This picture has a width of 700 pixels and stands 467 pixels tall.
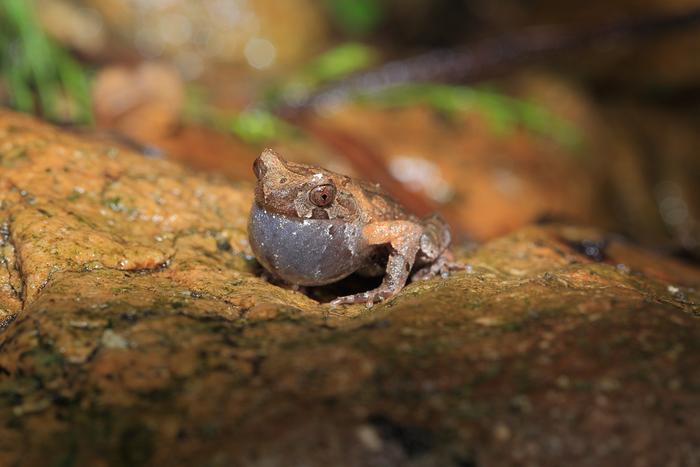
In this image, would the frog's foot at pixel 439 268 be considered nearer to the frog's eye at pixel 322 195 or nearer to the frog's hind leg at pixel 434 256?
the frog's hind leg at pixel 434 256

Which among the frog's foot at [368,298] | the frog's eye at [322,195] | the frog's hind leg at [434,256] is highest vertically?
the frog's eye at [322,195]

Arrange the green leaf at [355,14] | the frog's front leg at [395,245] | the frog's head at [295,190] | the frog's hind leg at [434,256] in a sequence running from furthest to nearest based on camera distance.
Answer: the green leaf at [355,14], the frog's hind leg at [434,256], the frog's front leg at [395,245], the frog's head at [295,190]

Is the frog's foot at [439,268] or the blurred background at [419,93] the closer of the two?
the frog's foot at [439,268]

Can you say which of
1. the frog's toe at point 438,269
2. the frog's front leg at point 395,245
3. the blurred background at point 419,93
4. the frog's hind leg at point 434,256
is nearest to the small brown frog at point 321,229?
the frog's front leg at point 395,245

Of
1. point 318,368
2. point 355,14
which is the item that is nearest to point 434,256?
point 318,368

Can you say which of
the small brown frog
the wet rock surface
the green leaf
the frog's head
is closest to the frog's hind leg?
the small brown frog

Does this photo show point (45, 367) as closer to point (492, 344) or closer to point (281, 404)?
point (281, 404)

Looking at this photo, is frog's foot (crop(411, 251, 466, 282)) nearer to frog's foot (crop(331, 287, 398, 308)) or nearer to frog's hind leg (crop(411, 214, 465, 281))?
frog's hind leg (crop(411, 214, 465, 281))
